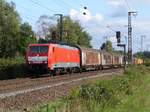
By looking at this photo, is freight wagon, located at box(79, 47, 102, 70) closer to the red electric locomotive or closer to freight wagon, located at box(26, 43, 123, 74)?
freight wagon, located at box(26, 43, 123, 74)

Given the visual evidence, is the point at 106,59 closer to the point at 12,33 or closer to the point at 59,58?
the point at 12,33

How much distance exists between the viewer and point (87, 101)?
1530 cm

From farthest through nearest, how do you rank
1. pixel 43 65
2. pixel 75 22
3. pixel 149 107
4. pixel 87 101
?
pixel 75 22 → pixel 43 65 → pixel 149 107 → pixel 87 101

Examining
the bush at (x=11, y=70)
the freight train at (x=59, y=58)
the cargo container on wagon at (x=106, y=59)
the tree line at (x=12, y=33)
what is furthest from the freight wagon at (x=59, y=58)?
the tree line at (x=12, y=33)

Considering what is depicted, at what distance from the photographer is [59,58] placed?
159 feet

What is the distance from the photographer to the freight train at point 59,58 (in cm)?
4478

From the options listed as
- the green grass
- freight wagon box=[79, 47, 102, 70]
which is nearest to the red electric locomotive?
freight wagon box=[79, 47, 102, 70]

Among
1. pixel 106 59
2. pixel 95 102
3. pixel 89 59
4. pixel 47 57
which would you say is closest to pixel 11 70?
pixel 47 57

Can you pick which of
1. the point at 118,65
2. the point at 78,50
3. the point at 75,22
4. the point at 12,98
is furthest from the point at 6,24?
the point at 12,98

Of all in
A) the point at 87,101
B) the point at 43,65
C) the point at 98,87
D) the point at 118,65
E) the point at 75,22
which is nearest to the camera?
the point at 87,101

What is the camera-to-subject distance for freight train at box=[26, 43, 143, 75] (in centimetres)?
4478

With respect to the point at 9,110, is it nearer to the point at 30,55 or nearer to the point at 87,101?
the point at 87,101

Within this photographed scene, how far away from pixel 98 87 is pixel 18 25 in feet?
249

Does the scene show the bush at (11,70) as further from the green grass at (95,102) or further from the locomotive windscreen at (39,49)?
the green grass at (95,102)
